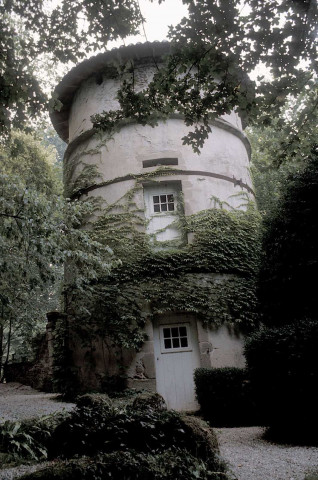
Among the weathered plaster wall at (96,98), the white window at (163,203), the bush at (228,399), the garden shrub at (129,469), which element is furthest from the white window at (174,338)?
the weathered plaster wall at (96,98)

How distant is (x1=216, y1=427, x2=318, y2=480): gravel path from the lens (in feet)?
12.4

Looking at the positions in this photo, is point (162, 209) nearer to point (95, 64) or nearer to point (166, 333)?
point (166, 333)

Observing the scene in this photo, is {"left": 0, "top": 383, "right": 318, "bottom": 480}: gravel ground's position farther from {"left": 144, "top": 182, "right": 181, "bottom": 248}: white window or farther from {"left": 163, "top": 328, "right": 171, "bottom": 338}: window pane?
{"left": 144, "top": 182, "right": 181, "bottom": 248}: white window

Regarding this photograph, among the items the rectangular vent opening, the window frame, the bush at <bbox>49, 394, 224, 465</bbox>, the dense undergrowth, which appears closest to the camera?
the dense undergrowth

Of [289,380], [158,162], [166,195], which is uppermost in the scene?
[158,162]

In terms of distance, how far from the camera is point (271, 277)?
688 cm

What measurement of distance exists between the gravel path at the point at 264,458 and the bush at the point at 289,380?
14.0 inches

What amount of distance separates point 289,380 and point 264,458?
1.23m

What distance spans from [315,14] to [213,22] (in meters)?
1.01

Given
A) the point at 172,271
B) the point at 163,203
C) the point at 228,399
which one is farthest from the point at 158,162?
the point at 228,399

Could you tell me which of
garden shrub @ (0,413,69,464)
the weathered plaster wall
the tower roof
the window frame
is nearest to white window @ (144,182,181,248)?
the window frame

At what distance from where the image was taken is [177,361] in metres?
8.97

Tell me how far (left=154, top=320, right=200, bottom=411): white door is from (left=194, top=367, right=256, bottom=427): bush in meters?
1.17

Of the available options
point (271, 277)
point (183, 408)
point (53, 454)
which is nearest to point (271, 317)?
point (271, 277)
